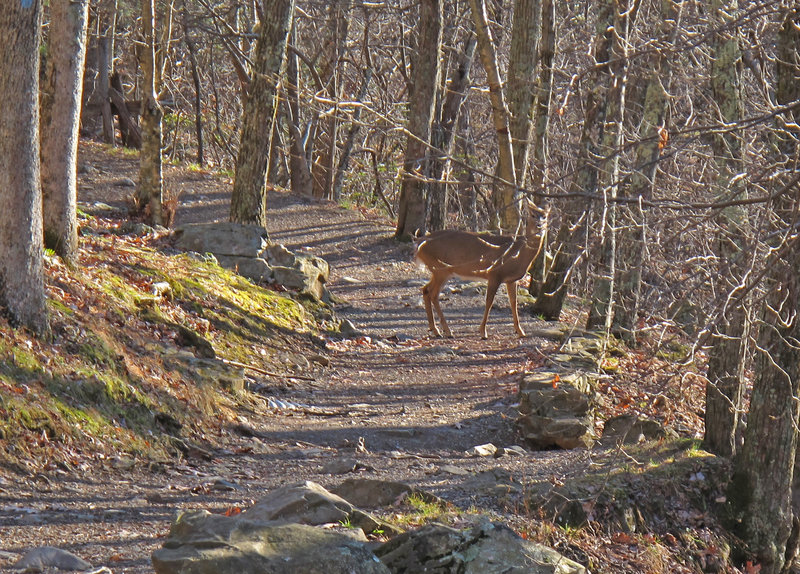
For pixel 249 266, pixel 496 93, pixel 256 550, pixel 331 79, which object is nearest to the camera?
pixel 256 550

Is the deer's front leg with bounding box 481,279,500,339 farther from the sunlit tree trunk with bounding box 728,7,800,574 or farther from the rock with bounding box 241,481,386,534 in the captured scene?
the rock with bounding box 241,481,386,534

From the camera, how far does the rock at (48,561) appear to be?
5.68 m

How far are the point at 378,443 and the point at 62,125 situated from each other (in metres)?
4.93

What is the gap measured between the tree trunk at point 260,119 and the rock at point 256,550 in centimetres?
1131

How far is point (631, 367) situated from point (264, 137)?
7.09 meters

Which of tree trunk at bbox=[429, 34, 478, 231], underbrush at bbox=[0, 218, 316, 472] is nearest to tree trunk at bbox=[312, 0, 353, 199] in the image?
tree trunk at bbox=[429, 34, 478, 231]

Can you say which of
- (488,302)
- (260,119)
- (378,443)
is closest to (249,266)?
(260,119)

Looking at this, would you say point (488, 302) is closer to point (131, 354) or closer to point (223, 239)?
point (223, 239)

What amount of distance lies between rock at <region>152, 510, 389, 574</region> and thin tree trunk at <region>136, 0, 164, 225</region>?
11.4 m

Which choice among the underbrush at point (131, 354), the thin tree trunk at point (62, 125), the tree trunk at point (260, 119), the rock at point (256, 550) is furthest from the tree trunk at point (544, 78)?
the rock at point (256, 550)

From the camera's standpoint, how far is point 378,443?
10227 millimetres

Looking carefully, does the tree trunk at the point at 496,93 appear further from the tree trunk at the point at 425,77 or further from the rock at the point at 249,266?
the tree trunk at the point at 425,77

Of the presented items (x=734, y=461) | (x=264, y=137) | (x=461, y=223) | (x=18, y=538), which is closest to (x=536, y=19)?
→ (x=264, y=137)

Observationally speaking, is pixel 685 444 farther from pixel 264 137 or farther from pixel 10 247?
pixel 264 137
